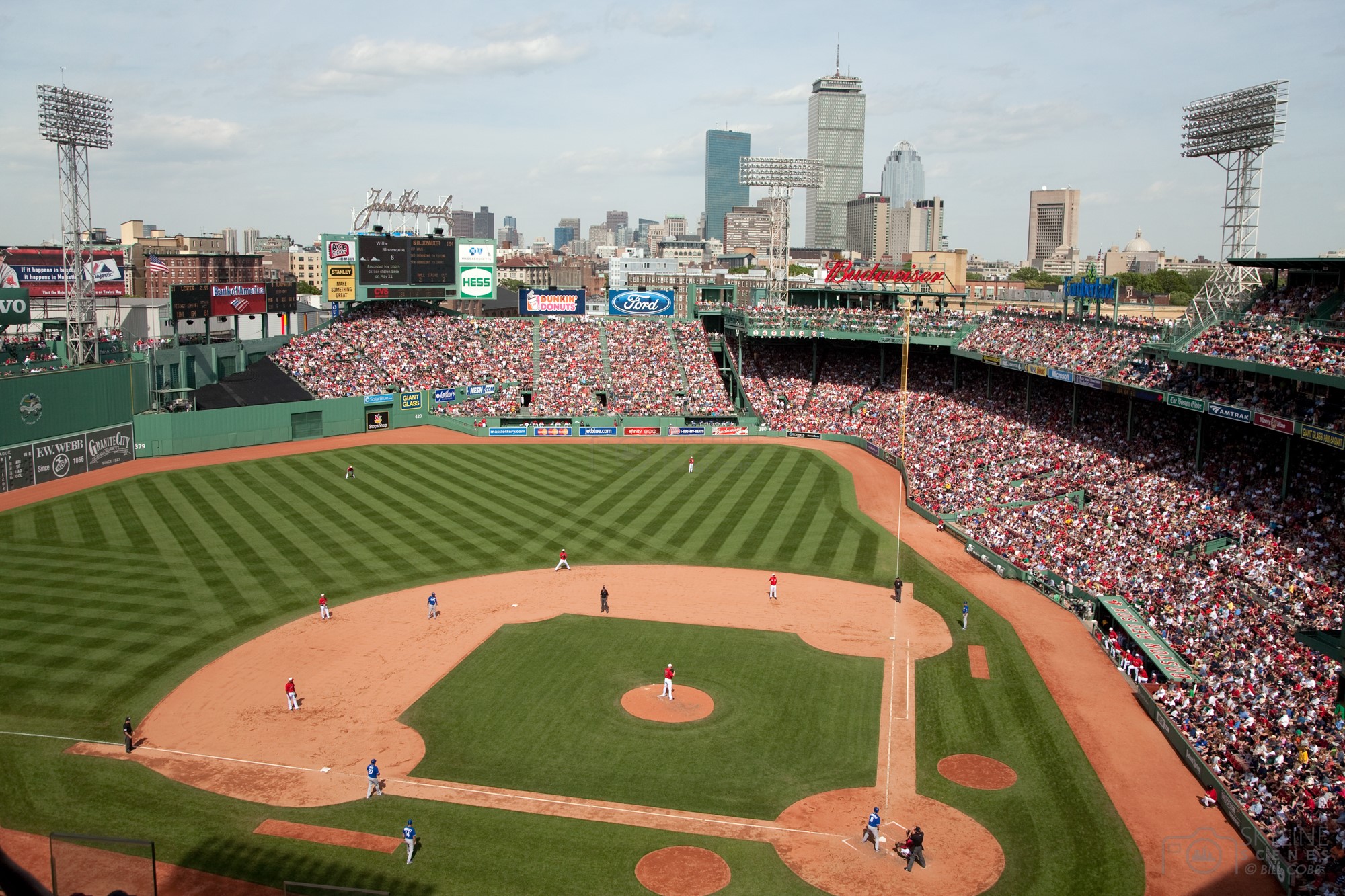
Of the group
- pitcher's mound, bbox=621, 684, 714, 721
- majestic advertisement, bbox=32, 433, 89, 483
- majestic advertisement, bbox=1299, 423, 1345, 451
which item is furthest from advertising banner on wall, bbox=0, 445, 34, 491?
majestic advertisement, bbox=1299, 423, 1345, 451

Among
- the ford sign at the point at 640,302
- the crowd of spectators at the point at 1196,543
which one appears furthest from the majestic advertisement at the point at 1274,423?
the ford sign at the point at 640,302

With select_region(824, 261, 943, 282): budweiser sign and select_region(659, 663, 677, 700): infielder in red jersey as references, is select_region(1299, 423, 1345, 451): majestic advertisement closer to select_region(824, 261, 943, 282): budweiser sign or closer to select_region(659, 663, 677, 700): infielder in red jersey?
select_region(659, 663, 677, 700): infielder in red jersey

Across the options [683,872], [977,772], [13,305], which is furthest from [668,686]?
[13,305]

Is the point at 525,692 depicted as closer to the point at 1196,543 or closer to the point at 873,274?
the point at 1196,543

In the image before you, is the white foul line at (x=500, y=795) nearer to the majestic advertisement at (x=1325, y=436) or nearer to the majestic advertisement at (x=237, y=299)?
the majestic advertisement at (x=1325, y=436)

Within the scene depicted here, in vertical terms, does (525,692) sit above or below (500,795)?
above

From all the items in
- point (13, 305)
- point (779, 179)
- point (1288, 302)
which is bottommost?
point (13, 305)

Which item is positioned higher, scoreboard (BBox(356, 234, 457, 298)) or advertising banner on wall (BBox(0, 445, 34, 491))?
scoreboard (BBox(356, 234, 457, 298))
